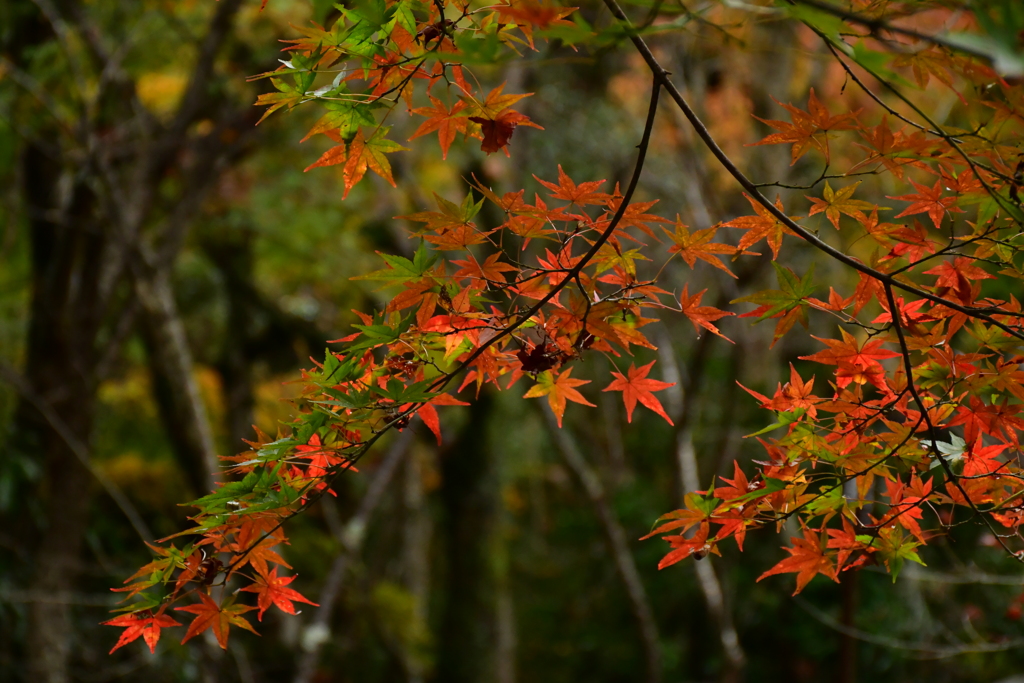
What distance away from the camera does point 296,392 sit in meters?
4.85

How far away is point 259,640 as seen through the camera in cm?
579

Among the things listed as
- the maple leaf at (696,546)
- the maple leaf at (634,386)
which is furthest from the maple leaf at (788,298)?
the maple leaf at (696,546)

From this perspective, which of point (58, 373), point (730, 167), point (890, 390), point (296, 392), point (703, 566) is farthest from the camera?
point (296, 392)

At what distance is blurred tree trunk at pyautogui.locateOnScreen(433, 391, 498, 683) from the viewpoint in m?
4.27

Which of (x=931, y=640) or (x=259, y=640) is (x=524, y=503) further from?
(x=931, y=640)

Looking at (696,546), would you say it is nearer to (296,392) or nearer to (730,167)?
(730,167)

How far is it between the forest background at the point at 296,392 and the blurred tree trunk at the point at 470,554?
18mm

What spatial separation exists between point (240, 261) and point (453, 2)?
197 inches

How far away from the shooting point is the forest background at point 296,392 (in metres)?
3.36

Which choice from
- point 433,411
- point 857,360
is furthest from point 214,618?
point 857,360

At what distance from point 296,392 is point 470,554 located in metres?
1.59

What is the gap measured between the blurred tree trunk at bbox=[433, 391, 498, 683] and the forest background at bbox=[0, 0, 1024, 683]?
0.06 feet

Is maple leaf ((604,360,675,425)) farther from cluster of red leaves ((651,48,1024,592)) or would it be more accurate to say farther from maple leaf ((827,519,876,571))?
maple leaf ((827,519,876,571))

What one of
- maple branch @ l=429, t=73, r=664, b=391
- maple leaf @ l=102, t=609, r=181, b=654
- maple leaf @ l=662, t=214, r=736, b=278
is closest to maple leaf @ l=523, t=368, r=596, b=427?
maple branch @ l=429, t=73, r=664, b=391
